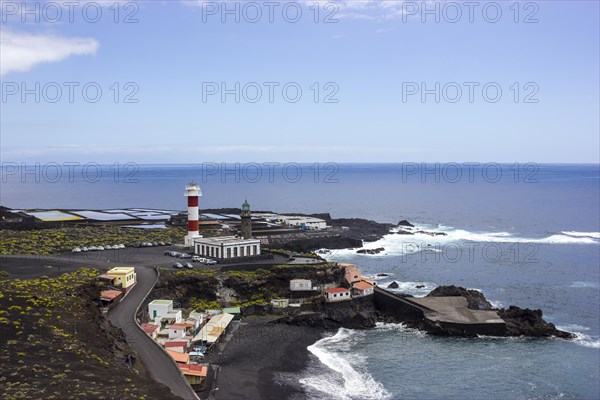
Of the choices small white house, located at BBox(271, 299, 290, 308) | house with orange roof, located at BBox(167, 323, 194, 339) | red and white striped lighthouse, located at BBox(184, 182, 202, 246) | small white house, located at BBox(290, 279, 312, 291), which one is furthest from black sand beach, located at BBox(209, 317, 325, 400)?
red and white striped lighthouse, located at BBox(184, 182, 202, 246)

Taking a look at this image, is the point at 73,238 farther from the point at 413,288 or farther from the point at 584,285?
the point at 584,285

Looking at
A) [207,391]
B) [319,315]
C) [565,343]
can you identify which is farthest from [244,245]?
[565,343]

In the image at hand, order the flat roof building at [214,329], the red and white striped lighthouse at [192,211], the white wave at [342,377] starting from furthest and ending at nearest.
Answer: the red and white striped lighthouse at [192,211] → the flat roof building at [214,329] → the white wave at [342,377]

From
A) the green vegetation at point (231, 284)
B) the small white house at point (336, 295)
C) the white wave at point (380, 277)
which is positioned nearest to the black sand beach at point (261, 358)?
the green vegetation at point (231, 284)

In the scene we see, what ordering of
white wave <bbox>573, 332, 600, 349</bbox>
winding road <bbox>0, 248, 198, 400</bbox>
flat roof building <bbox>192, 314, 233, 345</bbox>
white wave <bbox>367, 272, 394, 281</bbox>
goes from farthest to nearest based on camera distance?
white wave <bbox>367, 272, 394, 281</bbox> < white wave <bbox>573, 332, 600, 349</bbox> < flat roof building <bbox>192, 314, 233, 345</bbox> < winding road <bbox>0, 248, 198, 400</bbox>

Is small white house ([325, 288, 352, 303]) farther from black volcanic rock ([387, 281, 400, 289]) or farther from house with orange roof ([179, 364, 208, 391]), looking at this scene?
house with orange roof ([179, 364, 208, 391])

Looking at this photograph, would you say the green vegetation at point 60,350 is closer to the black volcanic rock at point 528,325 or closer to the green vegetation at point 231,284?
the green vegetation at point 231,284

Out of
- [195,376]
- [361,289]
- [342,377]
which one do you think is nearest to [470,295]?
[361,289]
